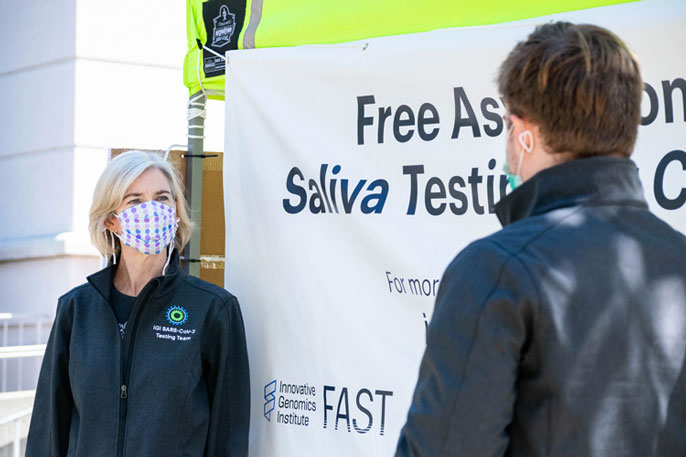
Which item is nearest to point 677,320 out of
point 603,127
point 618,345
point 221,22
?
point 618,345

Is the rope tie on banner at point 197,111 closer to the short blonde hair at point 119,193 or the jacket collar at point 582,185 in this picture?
the short blonde hair at point 119,193

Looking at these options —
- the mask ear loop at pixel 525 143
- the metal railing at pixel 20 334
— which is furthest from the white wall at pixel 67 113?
the mask ear loop at pixel 525 143

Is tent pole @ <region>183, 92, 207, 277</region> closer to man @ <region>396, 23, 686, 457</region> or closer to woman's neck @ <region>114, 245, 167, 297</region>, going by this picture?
woman's neck @ <region>114, 245, 167, 297</region>

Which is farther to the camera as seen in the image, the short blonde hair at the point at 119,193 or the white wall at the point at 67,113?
→ the white wall at the point at 67,113

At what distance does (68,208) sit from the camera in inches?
314

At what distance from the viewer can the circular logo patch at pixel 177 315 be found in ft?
9.35

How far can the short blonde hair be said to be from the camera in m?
2.99

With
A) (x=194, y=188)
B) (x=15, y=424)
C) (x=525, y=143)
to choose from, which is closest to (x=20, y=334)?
(x=15, y=424)

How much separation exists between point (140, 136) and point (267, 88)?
531 cm

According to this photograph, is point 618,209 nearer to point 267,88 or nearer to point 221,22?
point 267,88

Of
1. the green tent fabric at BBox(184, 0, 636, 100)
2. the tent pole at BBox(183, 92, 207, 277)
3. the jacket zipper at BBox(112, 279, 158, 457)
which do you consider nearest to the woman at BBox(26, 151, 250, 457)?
the jacket zipper at BBox(112, 279, 158, 457)

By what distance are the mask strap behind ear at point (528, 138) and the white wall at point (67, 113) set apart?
681 cm

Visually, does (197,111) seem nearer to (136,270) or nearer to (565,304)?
(136,270)

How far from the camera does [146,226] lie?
9.64ft
